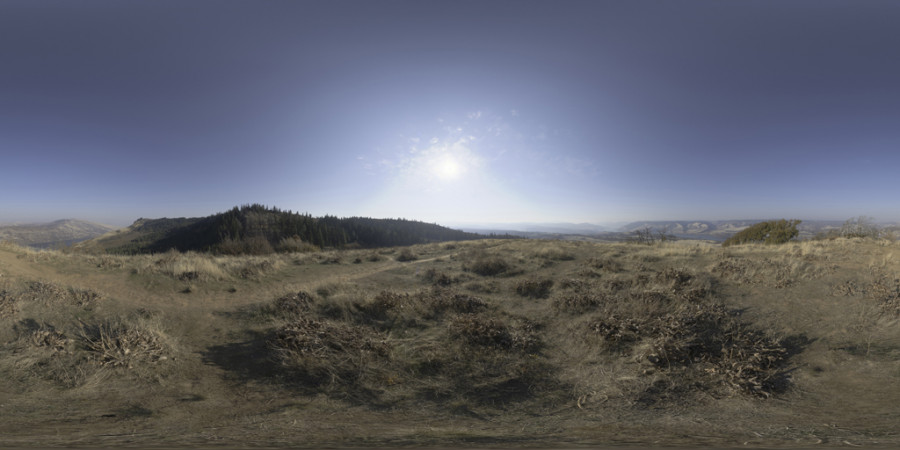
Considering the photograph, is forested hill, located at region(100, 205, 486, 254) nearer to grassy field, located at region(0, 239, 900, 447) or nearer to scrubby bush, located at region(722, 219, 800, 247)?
grassy field, located at region(0, 239, 900, 447)

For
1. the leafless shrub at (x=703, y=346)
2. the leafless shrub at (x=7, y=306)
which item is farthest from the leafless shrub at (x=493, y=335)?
the leafless shrub at (x=7, y=306)

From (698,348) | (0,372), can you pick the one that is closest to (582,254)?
(698,348)

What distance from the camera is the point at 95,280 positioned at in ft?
34.9

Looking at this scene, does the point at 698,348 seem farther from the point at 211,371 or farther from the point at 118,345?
the point at 118,345

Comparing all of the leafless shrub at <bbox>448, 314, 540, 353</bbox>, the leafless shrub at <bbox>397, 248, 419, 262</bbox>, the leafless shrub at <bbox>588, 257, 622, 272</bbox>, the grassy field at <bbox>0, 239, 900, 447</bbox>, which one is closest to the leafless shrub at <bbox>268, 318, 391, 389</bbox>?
the grassy field at <bbox>0, 239, 900, 447</bbox>

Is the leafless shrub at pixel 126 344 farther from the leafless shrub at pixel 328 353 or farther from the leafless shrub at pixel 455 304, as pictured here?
the leafless shrub at pixel 455 304

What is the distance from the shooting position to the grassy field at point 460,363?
4.17 m

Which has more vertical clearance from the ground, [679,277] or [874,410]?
[679,277]

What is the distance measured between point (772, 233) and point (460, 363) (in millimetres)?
40307

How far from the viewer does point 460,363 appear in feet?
21.5

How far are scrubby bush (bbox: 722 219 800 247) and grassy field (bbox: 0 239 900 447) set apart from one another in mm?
23353

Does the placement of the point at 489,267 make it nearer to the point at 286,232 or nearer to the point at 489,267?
the point at 489,267

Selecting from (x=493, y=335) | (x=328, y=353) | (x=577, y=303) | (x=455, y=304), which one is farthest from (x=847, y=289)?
(x=328, y=353)

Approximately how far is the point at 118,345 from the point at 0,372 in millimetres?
1454
